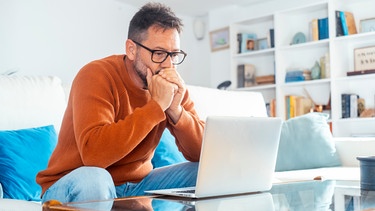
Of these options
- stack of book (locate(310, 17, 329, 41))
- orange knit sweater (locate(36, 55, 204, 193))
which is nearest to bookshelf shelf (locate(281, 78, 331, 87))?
stack of book (locate(310, 17, 329, 41))

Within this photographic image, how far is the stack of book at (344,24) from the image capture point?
15.2 feet

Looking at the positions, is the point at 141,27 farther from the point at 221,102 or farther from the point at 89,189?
the point at 221,102

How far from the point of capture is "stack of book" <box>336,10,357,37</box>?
4645 mm

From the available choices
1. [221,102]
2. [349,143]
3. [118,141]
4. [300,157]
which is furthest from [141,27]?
[349,143]

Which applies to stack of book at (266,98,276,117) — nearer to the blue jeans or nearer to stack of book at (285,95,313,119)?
stack of book at (285,95,313,119)

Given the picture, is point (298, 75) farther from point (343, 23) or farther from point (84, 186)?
point (84, 186)

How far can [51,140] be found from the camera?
7.05ft

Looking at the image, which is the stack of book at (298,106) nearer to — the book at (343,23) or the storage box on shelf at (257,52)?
the storage box on shelf at (257,52)

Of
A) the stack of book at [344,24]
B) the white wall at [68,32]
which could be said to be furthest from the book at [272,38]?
the stack of book at [344,24]

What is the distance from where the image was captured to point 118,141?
148 cm

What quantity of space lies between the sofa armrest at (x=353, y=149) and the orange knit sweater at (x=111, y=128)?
157cm

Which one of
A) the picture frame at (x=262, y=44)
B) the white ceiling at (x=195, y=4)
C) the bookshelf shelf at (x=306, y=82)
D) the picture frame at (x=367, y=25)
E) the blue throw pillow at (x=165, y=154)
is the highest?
the white ceiling at (x=195, y=4)

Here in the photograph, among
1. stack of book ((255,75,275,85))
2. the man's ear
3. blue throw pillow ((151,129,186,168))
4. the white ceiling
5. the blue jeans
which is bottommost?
blue throw pillow ((151,129,186,168))

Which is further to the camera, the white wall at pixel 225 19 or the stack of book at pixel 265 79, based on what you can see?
the white wall at pixel 225 19
